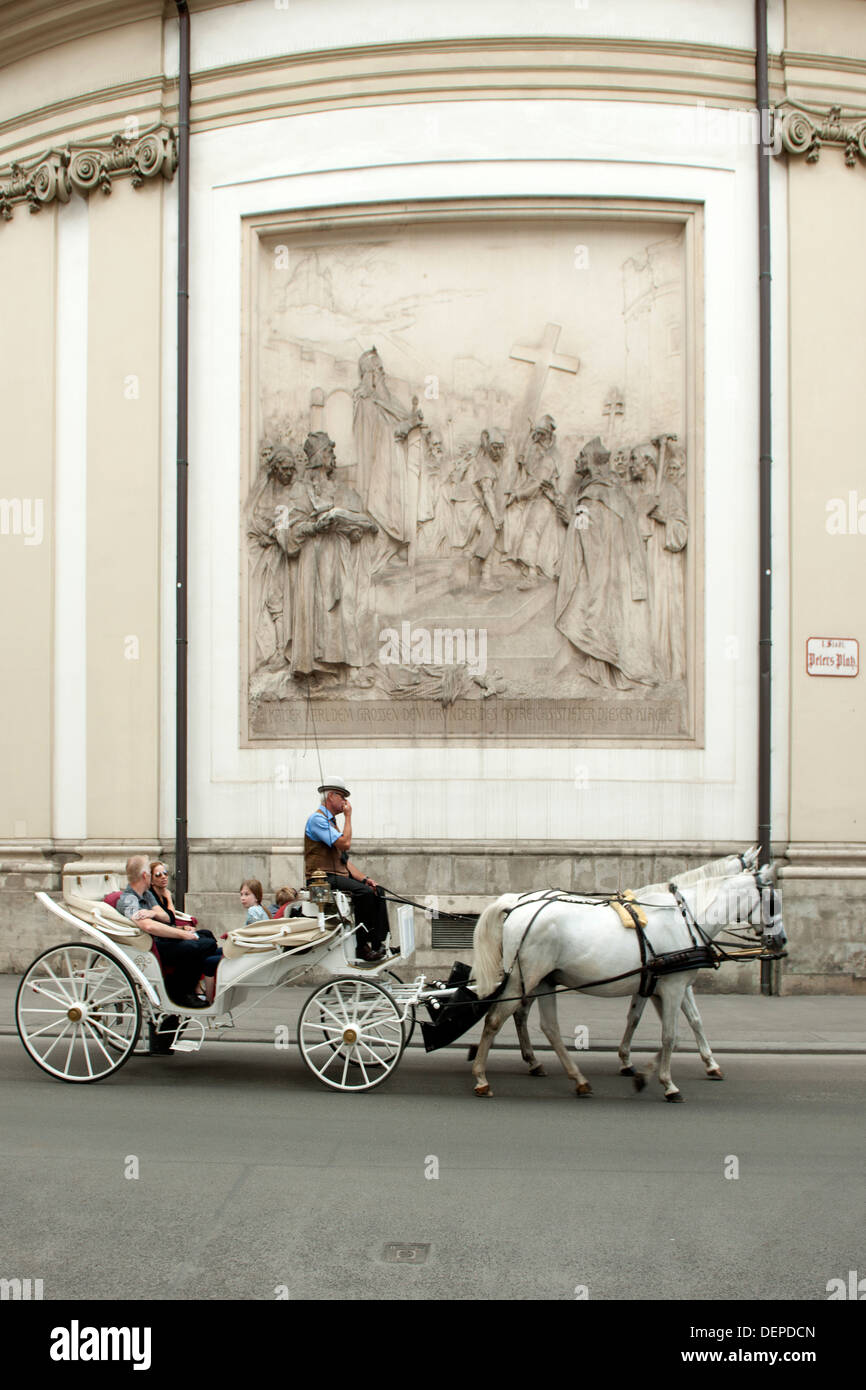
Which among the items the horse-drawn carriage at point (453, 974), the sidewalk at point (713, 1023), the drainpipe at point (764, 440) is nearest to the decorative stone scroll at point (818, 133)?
the drainpipe at point (764, 440)

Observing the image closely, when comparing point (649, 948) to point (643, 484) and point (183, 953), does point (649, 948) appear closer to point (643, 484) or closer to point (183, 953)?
point (183, 953)

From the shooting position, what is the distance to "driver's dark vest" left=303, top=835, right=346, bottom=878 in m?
9.54

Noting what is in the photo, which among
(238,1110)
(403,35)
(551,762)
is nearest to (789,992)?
(551,762)

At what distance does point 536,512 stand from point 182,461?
13.6 feet

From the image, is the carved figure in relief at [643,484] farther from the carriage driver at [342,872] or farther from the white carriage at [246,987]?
the white carriage at [246,987]

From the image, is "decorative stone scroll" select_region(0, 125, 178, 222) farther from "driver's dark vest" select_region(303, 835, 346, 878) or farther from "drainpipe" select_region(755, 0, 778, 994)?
"driver's dark vest" select_region(303, 835, 346, 878)

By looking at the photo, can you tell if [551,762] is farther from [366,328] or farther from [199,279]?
[199,279]

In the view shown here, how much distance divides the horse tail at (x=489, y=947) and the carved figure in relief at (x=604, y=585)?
5579 mm

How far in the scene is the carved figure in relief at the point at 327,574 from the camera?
14.4 m

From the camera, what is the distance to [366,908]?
933 cm

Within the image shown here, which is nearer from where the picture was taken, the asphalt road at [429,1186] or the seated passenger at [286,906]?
the asphalt road at [429,1186]

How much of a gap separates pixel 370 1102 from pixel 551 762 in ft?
20.4

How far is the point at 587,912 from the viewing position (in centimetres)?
896

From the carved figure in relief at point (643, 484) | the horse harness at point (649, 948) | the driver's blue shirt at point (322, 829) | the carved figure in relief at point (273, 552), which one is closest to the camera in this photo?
the horse harness at point (649, 948)
